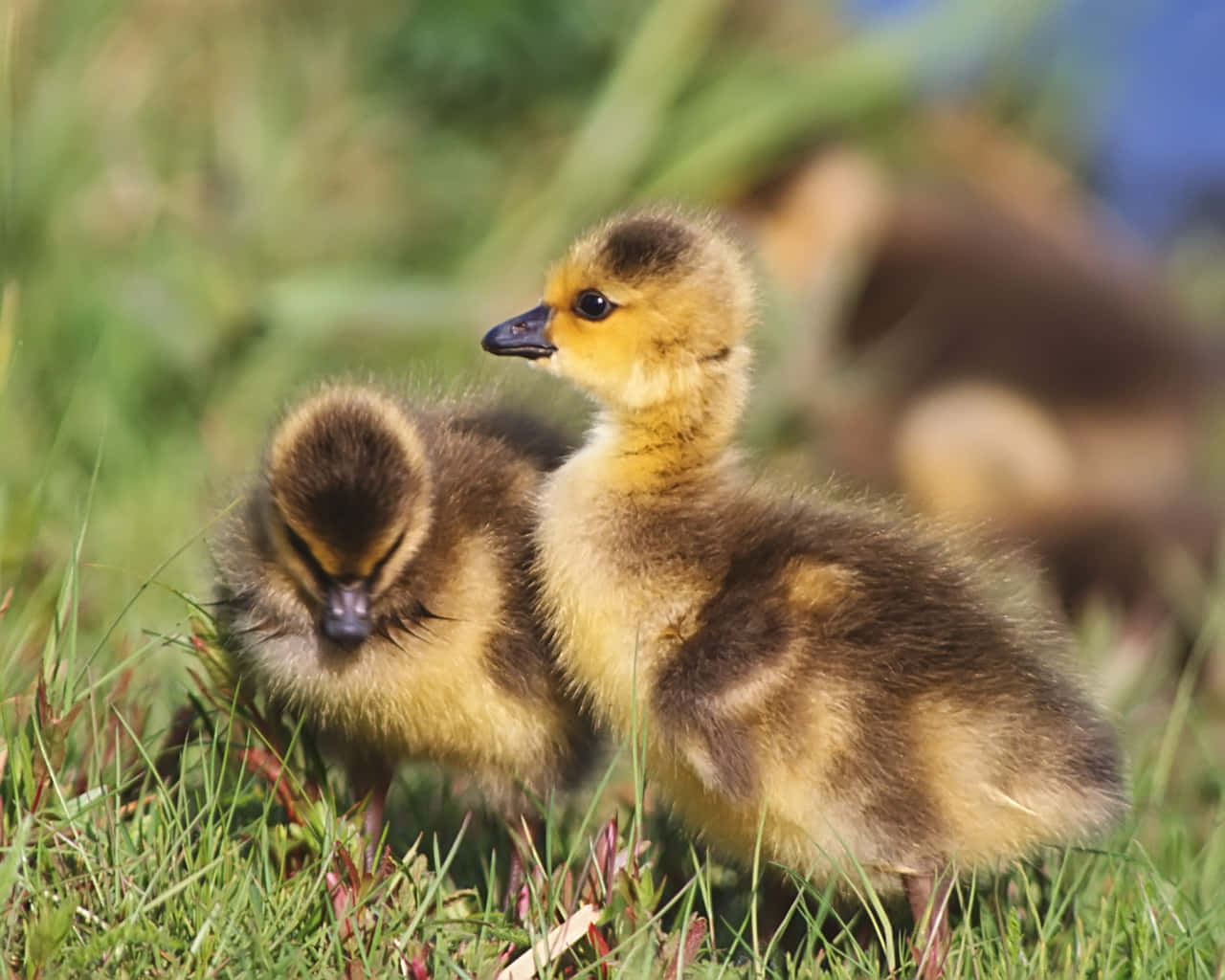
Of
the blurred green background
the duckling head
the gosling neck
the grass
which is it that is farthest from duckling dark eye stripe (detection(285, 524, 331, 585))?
the blurred green background

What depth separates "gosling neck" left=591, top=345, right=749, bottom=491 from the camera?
2.43 meters

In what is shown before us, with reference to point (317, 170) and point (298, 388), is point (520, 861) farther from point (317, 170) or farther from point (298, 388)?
point (317, 170)

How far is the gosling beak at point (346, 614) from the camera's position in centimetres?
226

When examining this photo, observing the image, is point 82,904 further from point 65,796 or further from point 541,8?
point 541,8

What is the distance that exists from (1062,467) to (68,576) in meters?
3.90

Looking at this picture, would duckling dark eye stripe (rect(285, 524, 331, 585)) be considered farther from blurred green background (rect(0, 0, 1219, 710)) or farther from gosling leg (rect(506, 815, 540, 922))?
blurred green background (rect(0, 0, 1219, 710))

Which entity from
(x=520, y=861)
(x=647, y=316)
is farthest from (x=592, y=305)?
(x=520, y=861)

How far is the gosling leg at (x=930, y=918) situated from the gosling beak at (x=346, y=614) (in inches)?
30.1

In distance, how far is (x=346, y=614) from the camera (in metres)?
2.27

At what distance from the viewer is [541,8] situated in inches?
229

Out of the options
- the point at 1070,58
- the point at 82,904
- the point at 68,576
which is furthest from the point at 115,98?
the point at 1070,58

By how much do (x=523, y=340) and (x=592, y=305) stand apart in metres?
0.11

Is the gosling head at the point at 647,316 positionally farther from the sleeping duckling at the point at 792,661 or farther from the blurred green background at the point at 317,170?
the blurred green background at the point at 317,170

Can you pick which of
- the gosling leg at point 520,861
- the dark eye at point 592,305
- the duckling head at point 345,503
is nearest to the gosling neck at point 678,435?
the dark eye at point 592,305
